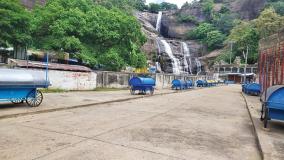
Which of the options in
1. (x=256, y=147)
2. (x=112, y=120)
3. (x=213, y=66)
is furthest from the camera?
(x=213, y=66)

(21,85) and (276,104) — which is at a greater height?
(21,85)

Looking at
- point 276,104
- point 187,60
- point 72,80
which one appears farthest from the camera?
point 187,60

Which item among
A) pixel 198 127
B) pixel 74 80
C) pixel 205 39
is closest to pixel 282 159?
pixel 198 127

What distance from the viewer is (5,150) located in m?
5.29

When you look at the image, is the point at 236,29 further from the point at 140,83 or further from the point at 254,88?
the point at 140,83

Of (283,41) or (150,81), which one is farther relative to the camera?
(150,81)

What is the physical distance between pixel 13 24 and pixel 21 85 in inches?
519

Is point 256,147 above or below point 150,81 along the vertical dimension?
below

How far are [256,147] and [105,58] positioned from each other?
67.3ft

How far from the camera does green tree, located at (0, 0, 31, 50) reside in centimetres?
2033

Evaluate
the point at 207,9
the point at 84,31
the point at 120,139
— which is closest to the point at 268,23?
the point at 207,9

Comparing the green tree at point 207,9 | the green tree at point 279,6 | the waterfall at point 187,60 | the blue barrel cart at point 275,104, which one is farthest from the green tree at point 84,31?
the green tree at point 207,9

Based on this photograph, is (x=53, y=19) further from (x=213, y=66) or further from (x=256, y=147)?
(x=213, y=66)

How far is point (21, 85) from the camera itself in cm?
1039
